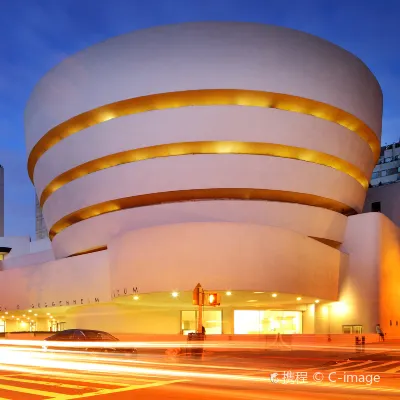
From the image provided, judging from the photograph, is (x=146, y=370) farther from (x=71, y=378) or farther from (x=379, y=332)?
(x=379, y=332)

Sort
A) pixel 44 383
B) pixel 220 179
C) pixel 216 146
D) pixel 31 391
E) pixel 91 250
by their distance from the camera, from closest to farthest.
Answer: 1. pixel 31 391
2. pixel 44 383
3. pixel 220 179
4. pixel 216 146
5. pixel 91 250

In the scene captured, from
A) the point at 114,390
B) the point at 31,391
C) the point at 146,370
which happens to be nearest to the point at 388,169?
the point at 146,370

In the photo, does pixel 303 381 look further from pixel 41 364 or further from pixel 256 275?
pixel 256 275

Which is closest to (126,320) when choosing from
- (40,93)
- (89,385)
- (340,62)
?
(40,93)

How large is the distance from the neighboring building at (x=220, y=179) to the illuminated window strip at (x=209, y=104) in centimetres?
13

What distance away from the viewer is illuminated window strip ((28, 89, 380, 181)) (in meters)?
42.3

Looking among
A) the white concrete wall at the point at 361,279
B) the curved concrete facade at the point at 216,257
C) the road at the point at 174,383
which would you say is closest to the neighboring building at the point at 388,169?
the white concrete wall at the point at 361,279

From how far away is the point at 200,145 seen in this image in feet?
141

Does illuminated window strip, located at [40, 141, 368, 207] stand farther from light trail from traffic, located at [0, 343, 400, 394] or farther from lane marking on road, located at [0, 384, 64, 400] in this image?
lane marking on road, located at [0, 384, 64, 400]

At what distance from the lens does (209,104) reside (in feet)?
141

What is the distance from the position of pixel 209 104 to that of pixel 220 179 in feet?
17.7

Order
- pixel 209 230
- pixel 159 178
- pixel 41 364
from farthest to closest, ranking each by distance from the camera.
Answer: pixel 159 178 < pixel 209 230 < pixel 41 364

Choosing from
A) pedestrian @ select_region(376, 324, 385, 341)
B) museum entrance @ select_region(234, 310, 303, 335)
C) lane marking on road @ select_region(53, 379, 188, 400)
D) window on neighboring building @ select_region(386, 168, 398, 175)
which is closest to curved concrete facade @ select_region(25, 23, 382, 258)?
pedestrian @ select_region(376, 324, 385, 341)

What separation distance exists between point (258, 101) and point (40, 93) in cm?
1732
